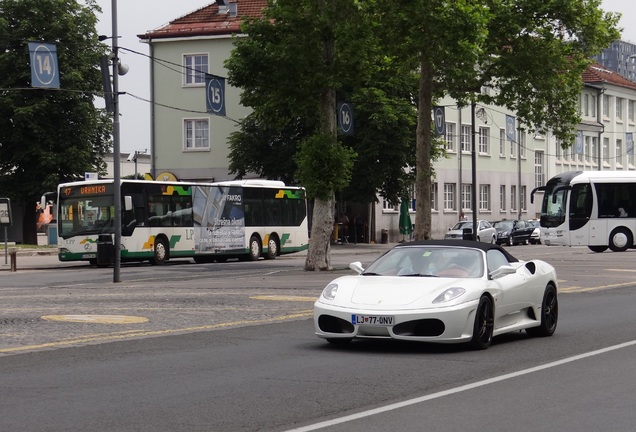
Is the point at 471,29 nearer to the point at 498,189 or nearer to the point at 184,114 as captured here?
the point at 184,114

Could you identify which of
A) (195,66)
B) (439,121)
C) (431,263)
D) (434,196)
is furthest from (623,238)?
(431,263)

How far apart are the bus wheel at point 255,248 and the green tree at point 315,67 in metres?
12.0

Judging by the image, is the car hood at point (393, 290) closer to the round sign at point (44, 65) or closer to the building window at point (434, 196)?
the round sign at point (44, 65)

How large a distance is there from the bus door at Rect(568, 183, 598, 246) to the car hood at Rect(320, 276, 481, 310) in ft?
132

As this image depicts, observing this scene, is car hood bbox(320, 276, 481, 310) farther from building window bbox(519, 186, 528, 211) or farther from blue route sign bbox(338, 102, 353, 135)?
building window bbox(519, 186, 528, 211)

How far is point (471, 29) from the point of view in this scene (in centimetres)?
3569

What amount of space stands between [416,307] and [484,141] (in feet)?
239

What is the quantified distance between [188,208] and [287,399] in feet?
117

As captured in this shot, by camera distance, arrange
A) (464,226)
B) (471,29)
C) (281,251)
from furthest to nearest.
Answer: (464,226), (281,251), (471,29)

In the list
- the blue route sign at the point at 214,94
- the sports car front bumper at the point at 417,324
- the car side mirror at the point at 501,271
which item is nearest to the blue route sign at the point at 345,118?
the blue route sign at the point at 214,94

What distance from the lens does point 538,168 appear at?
93062mm

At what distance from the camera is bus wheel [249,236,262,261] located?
4806cm

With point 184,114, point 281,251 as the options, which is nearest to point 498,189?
point 184,114

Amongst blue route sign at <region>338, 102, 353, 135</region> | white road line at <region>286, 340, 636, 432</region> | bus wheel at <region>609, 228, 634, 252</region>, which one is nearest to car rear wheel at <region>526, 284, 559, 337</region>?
white road line at <region>286, 340, 636, 432</region>
